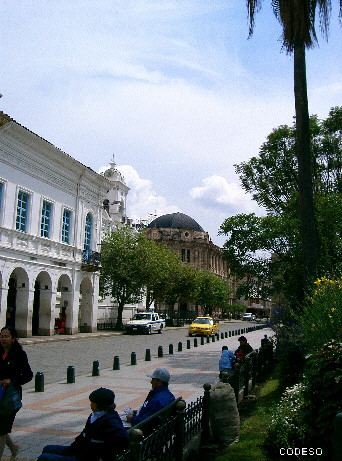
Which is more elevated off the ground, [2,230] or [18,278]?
[2,230]

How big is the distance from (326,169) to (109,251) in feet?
66.9

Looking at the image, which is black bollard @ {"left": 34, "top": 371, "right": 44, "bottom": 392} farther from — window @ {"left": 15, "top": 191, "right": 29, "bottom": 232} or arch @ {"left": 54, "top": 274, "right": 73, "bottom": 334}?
arch @ {"left": 54, "top": 274, "right": 73, "bottom": 334}

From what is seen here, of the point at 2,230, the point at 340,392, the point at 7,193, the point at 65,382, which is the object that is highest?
the point at 7,193

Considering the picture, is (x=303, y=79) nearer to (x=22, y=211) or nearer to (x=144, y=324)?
(x=22, y=211)

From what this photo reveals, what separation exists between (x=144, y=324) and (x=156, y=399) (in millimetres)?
31558

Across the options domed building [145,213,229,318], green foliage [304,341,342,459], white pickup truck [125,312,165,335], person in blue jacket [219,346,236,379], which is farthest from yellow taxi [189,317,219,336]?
domed building [145,213,229,318]

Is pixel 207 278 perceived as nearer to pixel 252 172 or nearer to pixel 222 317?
pixel 222 317

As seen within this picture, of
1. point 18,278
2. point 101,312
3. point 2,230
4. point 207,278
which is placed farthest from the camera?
point 207,278

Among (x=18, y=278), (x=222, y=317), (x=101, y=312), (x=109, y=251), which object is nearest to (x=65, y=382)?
(x=18, y=278)

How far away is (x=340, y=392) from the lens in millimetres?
4629

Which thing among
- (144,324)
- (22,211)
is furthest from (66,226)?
(144,324)

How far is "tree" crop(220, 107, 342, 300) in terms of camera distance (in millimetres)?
17188

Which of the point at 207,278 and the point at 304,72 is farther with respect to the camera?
the point at 207,278

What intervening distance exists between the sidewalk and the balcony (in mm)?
13786
